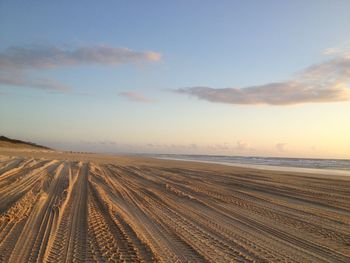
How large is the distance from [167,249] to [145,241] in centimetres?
54

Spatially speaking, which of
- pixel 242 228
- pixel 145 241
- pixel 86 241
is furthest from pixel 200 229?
pixel 86 241

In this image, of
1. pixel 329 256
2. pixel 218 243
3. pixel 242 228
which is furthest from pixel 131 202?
pixel 329 256

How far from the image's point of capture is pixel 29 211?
8391mm

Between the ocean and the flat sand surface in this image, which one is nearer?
the flat sand surface

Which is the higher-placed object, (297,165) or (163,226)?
(297,165)

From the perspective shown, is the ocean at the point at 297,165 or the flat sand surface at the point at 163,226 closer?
Result: the flat sand surface at the point at 163,226

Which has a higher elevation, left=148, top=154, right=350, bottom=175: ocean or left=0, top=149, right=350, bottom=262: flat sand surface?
left=148, top=154, right=350, bottom=175: ocean

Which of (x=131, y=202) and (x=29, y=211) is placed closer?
(x=29, y=211)

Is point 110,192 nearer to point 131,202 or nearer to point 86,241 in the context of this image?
point 131,202

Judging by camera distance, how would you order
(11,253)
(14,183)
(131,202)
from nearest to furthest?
(11,253)
(131,202)
(14,183)

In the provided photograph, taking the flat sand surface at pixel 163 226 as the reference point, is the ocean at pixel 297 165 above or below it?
above

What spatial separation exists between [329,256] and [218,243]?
6.09ft

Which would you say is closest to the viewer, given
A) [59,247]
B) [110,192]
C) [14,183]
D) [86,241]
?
[59,247]

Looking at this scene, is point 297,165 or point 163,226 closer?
point 163,226
